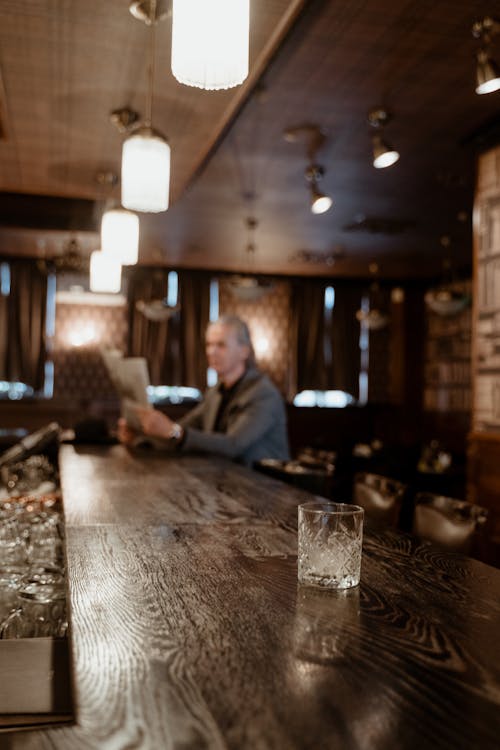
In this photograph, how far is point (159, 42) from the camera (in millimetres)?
3410

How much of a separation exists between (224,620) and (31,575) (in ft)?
2.63

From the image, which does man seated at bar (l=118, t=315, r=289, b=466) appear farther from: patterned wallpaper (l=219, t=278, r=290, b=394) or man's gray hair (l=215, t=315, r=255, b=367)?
patterned wallpaper (l=219, t=278, r=290, b=394)

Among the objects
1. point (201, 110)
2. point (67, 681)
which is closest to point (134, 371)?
point (201, 110)

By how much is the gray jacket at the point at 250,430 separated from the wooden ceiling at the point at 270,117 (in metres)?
1.70

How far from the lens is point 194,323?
11164mm

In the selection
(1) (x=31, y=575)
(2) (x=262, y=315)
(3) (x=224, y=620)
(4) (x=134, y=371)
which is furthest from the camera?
(2) (x=262, y=315)

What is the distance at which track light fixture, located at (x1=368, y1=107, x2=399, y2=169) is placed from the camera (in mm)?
4387

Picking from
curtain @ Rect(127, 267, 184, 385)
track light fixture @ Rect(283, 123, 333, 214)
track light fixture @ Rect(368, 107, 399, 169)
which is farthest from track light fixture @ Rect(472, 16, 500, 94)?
curtain @ Rect(127, 267, 184, 385)

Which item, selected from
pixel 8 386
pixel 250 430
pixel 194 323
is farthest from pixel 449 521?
pixel 8 386

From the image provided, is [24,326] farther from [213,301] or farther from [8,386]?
[213,301]

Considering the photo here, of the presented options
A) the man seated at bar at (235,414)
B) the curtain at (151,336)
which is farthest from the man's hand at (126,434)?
the curtain at (151,336)

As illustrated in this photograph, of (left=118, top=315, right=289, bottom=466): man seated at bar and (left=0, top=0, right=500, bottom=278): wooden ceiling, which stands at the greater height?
(left=0, top=0, right=500, bottom=278): wooden ceiling

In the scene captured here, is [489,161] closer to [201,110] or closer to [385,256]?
[201,110]

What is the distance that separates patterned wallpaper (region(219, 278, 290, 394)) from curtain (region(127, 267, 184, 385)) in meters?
1.11
